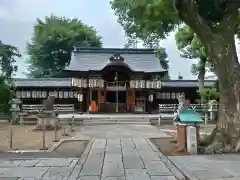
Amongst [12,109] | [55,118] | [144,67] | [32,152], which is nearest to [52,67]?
[144,67]

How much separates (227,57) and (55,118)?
42.9 ft

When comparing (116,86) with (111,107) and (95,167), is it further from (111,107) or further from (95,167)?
(95,167)

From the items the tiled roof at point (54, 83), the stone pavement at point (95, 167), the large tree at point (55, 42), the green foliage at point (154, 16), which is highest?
the large tree at point (55, 42)

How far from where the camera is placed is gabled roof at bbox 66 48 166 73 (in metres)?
35.8

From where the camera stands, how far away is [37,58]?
166ft

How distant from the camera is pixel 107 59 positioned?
38.5m

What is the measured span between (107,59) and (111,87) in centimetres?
498

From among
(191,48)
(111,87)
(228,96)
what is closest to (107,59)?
(111,87)

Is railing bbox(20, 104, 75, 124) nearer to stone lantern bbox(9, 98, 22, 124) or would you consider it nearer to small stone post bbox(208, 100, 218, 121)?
stone lantern bbox(9, 98, 22, 124)

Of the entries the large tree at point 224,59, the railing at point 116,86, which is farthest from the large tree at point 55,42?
the large tree at point 224,59

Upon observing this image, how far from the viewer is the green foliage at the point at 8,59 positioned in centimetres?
2970

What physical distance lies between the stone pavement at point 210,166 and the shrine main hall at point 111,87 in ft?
77.1

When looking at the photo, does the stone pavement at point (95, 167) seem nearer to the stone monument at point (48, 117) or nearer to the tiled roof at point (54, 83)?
the stone monument at point (48, 117)

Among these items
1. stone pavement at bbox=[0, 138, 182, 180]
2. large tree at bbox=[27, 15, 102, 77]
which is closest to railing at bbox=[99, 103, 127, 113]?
large tree at bbox=[27, 15, 102, 77]
